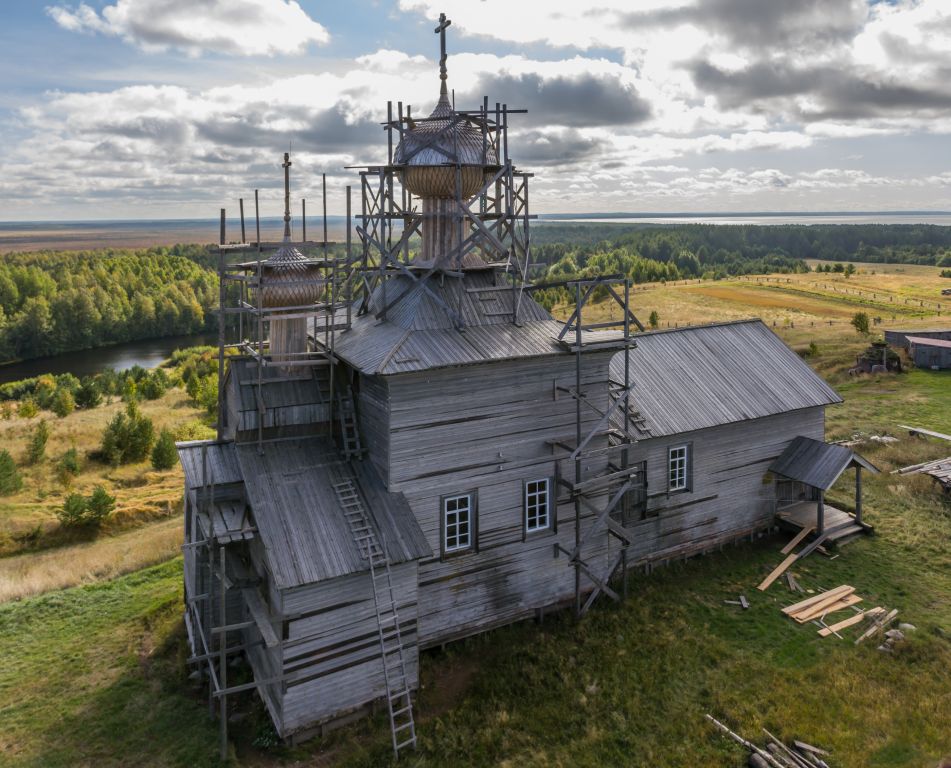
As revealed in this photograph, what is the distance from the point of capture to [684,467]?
22156 mm

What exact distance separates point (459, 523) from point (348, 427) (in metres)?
3.77

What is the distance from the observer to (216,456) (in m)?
17.7

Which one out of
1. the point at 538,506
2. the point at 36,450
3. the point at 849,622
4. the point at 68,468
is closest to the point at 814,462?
the point at 849,622

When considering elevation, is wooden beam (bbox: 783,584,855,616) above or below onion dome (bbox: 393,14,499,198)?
below

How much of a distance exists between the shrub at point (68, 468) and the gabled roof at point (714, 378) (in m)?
28.9

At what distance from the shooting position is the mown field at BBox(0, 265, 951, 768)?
14.5 meters

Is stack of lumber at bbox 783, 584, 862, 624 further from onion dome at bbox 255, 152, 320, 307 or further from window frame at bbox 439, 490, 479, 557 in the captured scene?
onion dome at bbox 255, 152, 320, 307

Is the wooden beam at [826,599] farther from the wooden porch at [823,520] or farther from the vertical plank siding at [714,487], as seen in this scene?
the vertical plank siding at [714,487]

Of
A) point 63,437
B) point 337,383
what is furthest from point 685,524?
point 63,437

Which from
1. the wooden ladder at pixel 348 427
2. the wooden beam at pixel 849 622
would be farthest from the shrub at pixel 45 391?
the wooden beam at pixel 849 622

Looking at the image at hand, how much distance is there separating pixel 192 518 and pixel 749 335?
2076 centimetres

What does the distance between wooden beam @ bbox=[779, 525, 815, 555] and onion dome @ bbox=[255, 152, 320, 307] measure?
56.4 feet

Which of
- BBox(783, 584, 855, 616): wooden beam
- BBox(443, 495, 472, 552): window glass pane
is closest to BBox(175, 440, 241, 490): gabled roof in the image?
BBox(443, 495, 472, 552): window glass pane

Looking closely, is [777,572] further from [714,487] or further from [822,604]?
[714,487]
